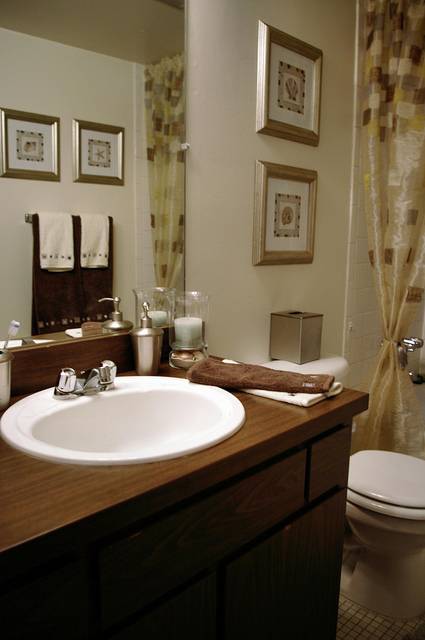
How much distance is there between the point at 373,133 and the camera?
205 centimetres

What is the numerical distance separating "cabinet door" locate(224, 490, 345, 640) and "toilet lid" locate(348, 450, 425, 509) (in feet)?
1.21

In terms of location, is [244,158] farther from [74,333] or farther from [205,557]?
[205,557]

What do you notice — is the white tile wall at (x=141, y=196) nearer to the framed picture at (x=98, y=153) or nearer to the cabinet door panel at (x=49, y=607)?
the framed picture at (x=98, y=153)

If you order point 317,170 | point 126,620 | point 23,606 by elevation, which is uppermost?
point 317,170

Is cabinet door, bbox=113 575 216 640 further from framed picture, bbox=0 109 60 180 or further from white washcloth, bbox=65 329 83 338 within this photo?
framed picture, bbox=0 109 60 180

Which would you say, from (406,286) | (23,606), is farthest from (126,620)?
(406,286)

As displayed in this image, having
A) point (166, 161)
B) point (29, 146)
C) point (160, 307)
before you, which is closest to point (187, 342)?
point (160, 307)

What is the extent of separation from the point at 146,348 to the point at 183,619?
65cm

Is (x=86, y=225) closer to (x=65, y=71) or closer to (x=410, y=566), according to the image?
(x=65, y=71)

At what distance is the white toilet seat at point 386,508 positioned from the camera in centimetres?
144

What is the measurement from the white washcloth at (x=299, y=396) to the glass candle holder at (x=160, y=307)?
409 mm

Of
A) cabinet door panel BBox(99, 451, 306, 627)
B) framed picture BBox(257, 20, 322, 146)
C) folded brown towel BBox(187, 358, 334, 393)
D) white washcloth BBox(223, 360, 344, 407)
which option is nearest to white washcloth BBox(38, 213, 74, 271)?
folded brown towel BBox(187, 358, 334, 393)

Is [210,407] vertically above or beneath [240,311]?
beneath

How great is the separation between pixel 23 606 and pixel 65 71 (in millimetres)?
1126
